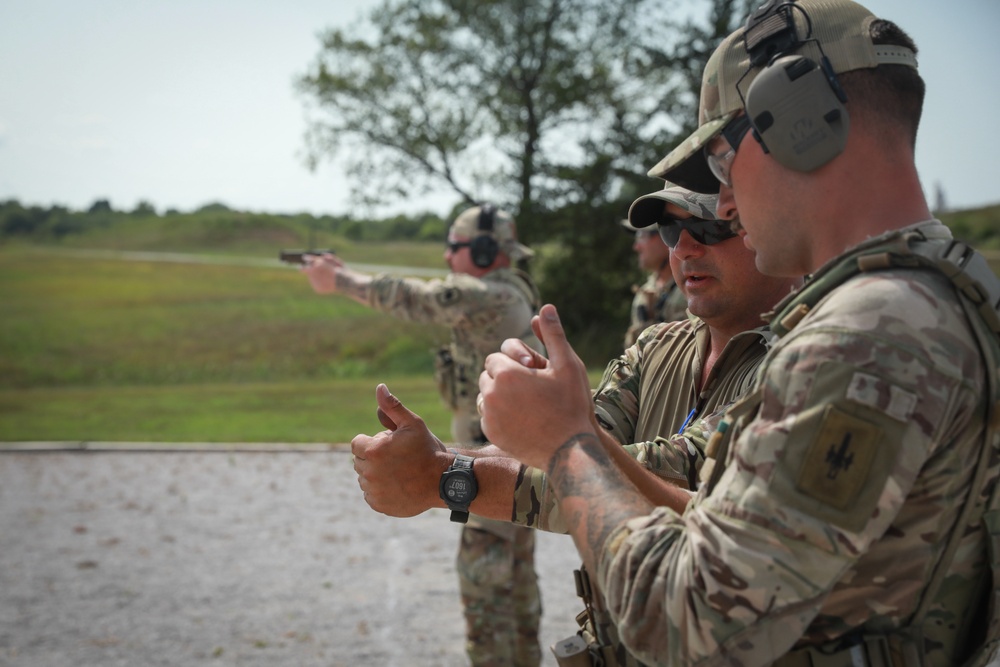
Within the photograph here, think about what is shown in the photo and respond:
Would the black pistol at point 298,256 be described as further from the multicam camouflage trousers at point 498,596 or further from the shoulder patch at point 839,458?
the shoulder patch at point 839,458

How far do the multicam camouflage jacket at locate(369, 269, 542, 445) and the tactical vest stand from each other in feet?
13.6

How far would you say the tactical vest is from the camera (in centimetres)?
135

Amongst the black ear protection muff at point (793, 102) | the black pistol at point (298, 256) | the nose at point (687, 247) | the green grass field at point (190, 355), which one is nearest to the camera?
the black ear protection muff at point (793, 102)

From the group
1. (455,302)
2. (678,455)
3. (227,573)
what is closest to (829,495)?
(678,455)

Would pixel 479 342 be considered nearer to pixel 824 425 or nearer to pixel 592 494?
pixel 592 494

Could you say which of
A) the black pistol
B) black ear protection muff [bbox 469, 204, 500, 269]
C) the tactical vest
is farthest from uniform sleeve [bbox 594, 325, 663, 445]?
the black pistol

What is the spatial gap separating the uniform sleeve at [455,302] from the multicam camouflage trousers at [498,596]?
4.40ft

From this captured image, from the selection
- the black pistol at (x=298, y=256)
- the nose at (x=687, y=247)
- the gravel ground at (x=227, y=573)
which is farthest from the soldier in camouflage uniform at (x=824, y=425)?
the black pistol at (x=298, y=256)

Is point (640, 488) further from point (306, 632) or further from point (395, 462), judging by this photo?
point (306, 632)

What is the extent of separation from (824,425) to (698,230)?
54.9 inches

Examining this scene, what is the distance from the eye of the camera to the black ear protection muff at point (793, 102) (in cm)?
145

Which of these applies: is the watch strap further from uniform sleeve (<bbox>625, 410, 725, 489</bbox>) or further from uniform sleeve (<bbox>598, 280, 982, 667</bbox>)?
uniform sleeve (<bbox>598, 280, 982, 667</bbox>)

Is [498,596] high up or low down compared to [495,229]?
down

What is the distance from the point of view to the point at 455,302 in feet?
18.3
